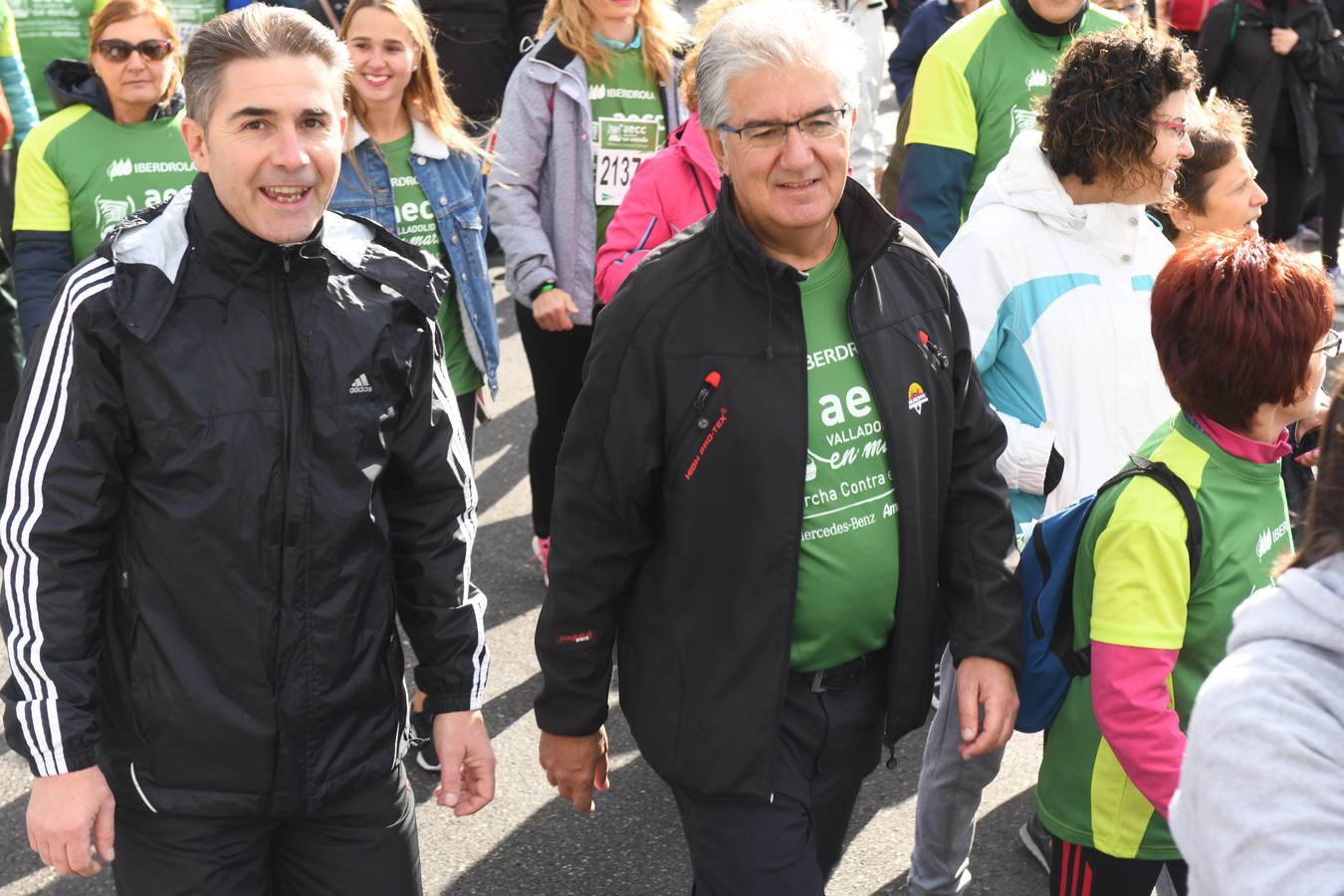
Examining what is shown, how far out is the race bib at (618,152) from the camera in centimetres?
503

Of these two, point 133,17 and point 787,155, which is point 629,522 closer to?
point 787,155

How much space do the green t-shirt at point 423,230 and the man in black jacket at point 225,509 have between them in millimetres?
1869

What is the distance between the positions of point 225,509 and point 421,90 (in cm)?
243

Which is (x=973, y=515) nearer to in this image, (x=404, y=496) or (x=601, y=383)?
(x=601, y=383)

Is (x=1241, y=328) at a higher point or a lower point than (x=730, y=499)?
higher

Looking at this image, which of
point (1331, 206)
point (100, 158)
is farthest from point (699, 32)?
point (1331, 206)

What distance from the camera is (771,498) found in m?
2.59

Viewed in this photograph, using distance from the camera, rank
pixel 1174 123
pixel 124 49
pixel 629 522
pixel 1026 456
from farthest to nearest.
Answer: pixel 124 49
pixel 1174 123
pixel 1026 456
pixel 629 522

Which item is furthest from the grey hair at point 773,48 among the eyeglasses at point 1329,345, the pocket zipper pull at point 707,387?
the eyeglasses at point 1329,345

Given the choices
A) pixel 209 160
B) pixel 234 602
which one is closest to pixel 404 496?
pixel 234 602

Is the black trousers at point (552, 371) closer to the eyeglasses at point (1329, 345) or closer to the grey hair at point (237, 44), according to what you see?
the grey hair at point (237, 44)

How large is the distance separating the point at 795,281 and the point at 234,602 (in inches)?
40.8

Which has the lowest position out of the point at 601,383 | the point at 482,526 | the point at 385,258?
the point at 482,526

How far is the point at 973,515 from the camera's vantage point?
9.31ft
